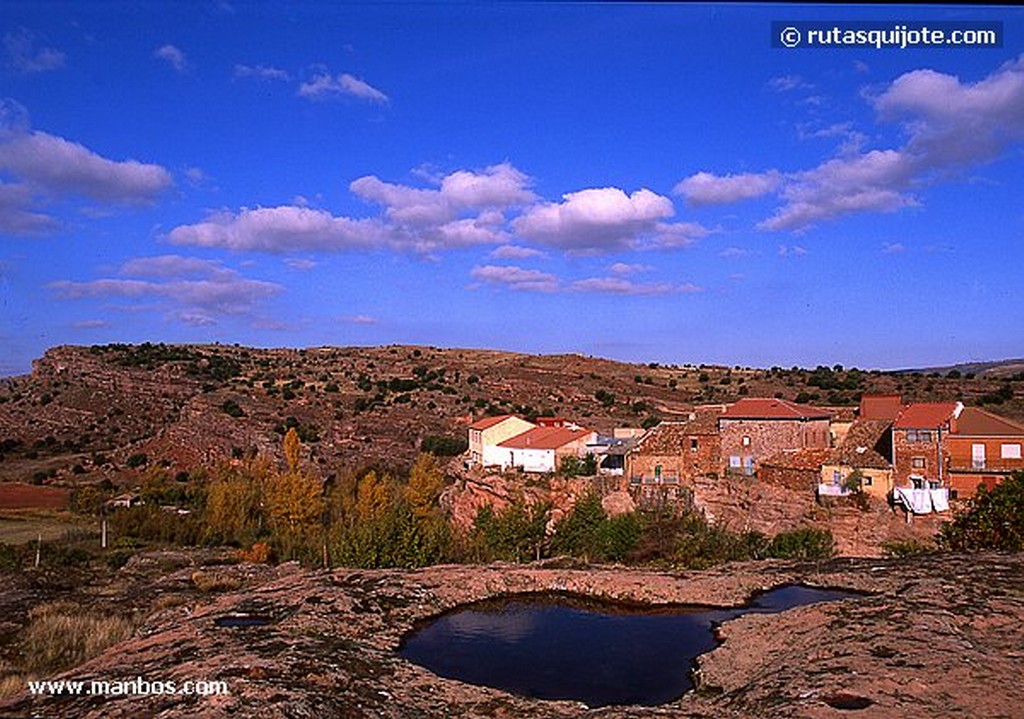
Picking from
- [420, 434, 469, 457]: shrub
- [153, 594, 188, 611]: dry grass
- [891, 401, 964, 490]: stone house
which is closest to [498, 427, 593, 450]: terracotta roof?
[420, 434, 469, 457]: shrub

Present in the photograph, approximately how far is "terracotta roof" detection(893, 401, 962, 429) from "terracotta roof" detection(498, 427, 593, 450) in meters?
17.5

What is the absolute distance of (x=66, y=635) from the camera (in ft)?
30.6

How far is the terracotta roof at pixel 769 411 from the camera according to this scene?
36.9 metres

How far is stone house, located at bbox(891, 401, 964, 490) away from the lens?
31.3m

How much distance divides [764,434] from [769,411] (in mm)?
1258

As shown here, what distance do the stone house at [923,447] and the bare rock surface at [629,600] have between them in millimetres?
25920

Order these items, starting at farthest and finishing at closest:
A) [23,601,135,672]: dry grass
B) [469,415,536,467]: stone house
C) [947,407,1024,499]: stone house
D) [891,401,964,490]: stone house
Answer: [469,415,536,467]: stone house, [891,401,964,490]: stone house, [947,407,1024,499]: stone house, [23,601,135,672]: dry grass

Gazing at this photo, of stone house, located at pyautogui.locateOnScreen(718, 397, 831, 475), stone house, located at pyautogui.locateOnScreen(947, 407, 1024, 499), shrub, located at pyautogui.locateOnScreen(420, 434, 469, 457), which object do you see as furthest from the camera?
shrub, located at pyautogui.locateOnScreen(420, 434, 469, 457)

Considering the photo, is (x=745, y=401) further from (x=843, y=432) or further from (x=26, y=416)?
(x=26, y=416)

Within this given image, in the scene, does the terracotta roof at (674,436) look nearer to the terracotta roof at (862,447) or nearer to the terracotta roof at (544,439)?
the terracotta roof at (862,447)

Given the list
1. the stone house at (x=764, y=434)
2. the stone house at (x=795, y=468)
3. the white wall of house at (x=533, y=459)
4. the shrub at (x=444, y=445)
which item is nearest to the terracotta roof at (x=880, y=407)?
the stone house at (x=764, y=434)

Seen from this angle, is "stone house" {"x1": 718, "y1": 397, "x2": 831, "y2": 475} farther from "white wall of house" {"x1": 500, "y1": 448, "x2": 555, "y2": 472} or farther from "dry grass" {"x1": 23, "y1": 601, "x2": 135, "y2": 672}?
"dry grass" {"x1": 23, "y1": 601, "x2": 135, "y2": 672}

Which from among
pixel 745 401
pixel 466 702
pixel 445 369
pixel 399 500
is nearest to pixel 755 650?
pixel 466 702

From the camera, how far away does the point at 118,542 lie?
37938 mm
